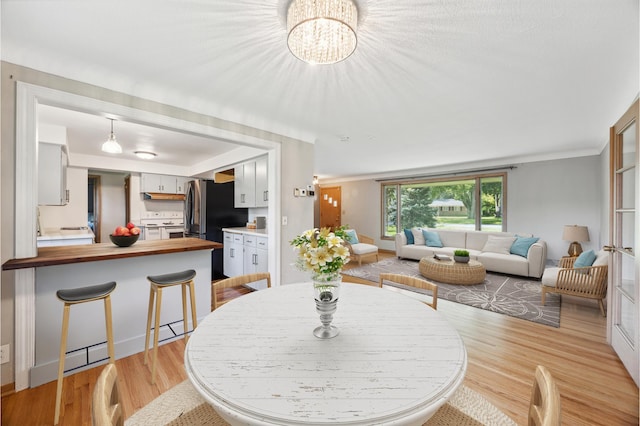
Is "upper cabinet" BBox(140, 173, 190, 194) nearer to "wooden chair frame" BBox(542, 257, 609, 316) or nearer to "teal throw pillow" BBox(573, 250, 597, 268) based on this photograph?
"wooden chair frame" BBox(542, 257, 609, 316)

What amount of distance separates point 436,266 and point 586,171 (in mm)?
3333

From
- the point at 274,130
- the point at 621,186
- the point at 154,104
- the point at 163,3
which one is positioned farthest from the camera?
the point at 274,130

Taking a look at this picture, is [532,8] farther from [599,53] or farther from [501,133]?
[501,133]

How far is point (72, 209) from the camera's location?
4918 mm

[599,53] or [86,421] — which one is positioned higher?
[599,53]

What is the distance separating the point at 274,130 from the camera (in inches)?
127

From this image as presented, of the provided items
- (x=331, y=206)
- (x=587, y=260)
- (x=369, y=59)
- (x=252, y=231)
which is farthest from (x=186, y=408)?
(x=331, y=206)

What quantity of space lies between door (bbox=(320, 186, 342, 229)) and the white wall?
623 centimetres

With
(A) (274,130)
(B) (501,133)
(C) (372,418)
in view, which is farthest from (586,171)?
(C) (372,418)

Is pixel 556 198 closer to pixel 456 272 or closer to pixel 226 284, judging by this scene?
pixel 456 272

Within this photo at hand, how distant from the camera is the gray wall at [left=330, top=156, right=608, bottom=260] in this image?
458 cm

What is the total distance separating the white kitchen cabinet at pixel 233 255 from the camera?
14.1ft

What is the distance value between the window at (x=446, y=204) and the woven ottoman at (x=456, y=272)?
2.19m

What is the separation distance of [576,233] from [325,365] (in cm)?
558
